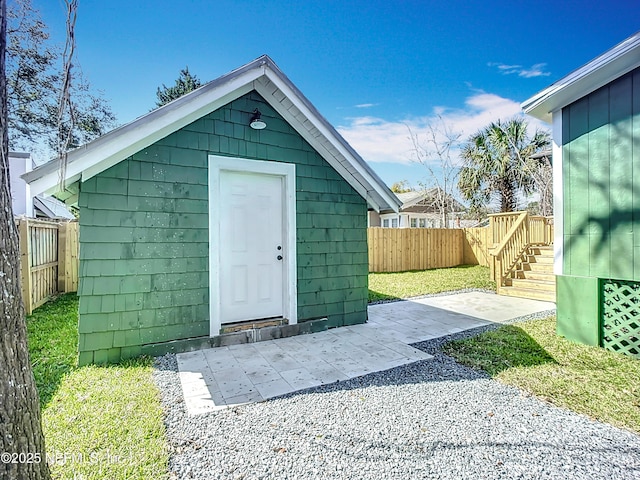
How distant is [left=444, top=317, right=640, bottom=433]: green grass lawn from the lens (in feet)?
9.20

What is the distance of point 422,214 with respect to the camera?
71.3 feet

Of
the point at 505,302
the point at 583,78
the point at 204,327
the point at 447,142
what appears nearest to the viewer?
the point at 583,78

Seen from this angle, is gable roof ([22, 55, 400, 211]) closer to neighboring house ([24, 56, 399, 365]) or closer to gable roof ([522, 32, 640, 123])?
neighboring house ([24, 56, 399, 365])

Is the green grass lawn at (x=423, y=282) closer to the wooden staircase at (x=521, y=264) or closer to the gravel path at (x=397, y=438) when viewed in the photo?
the wooden staircase at (x=521, y=264)

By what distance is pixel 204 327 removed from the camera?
426cm

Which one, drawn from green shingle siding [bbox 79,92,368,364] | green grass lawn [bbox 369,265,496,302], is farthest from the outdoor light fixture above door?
green grass lawn [bbox 369,265,496,302]

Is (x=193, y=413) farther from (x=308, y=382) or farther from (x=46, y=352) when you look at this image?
(x=46, y=352)

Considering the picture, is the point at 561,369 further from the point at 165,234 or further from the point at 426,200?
the point at 426,200

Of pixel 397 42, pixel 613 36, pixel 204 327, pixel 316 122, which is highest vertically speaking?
pixel 397 42

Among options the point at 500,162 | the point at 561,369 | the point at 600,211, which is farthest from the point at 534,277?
the point at 500,162

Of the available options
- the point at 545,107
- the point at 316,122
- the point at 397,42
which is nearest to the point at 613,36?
the point at 397,42

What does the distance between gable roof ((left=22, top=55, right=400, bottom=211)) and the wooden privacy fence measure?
117 inches

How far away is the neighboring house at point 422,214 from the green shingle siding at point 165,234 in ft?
53.4

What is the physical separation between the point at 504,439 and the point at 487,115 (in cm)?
1802
